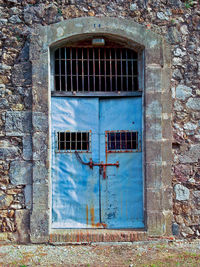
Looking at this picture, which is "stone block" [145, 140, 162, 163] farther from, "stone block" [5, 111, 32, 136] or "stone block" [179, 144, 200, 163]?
"stone block" [5, 111, 32, 136]

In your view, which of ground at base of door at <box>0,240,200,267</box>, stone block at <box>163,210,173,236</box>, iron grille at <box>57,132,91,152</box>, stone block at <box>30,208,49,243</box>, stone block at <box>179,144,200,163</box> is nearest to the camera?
ground at base of door at <box>0,240,200,267</box>

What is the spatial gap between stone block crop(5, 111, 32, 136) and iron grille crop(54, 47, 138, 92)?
2.49 feet

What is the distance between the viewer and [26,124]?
15.6 feet

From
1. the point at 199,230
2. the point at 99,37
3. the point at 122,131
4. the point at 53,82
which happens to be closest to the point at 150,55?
the point at 99,37

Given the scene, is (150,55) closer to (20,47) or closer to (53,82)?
(53,82)

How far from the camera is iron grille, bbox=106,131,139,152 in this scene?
500 centimetres

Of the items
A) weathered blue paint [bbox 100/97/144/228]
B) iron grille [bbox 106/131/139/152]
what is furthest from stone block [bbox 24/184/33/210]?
iron grille [bbox 106/131/139/152]

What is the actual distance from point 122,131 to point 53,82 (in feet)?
4.52

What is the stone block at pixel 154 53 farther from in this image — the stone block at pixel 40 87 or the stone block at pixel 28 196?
the stone block at pixel 28 196

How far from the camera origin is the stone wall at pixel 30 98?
4.71 metres

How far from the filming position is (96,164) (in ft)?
16.3

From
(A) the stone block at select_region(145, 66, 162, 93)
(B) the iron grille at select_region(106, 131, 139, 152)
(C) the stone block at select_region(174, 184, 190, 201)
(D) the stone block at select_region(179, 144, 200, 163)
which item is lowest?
(C) the stone block at select_region(174, 184, 190, 201)

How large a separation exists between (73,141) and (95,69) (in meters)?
1.24

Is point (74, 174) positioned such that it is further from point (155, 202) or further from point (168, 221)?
point (168, 221)
